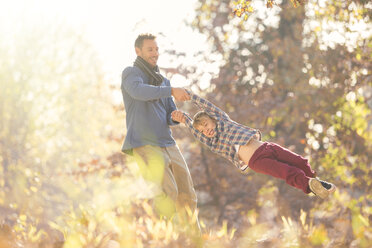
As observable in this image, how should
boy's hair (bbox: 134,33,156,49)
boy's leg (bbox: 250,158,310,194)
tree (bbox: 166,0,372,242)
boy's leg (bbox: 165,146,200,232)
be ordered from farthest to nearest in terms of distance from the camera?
1. tree (bbox: 166,0,372,242)
2. boy's leg (bbox: 165,146,200,232)
3. boy's hair (bbox: 134,33,156,49)
4. boy's leg (bbox: 250,158,310,194)

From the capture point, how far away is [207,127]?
5062 mm

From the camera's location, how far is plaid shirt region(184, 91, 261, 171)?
4957mm

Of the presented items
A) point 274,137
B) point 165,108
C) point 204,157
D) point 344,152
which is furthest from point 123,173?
point 165,108

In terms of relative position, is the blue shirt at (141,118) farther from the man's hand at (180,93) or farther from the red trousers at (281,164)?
the red trousers at (281,164)

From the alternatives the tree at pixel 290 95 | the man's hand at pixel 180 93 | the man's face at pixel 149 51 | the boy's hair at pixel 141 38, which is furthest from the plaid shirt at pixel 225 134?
the tree at pixel 290 95

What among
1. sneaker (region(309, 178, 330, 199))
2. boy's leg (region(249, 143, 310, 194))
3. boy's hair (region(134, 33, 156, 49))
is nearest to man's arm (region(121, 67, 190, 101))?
boy's hair (region(134, 33, 156, 49))

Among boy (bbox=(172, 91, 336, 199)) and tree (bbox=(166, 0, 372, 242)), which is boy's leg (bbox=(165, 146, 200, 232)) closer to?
boy (bbox=(172, 91, 336, 199))

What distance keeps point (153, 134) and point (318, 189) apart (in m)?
1.66

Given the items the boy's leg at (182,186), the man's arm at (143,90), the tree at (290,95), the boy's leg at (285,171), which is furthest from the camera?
the tree at (290,95)

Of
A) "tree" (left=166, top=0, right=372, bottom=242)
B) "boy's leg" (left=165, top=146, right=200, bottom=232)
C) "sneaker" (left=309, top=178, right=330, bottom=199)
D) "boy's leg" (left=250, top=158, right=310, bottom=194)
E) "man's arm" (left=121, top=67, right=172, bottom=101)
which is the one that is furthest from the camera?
"tree" (left=166, top=0, right=372, bottom=242)

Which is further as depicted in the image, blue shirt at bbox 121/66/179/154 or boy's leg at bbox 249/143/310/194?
blue shirt at bbox 121/66/179/154

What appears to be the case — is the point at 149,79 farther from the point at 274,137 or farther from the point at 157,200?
the point at 274,137

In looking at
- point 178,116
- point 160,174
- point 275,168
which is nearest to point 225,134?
point 178,116

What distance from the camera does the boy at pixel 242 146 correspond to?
4.74 m
